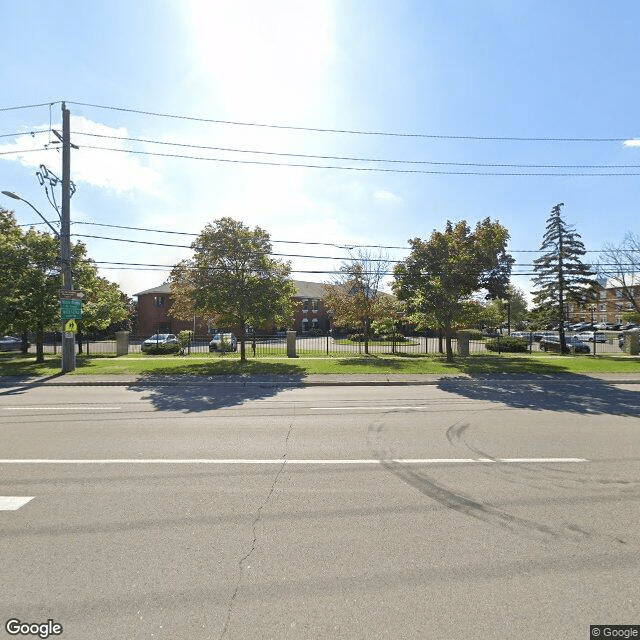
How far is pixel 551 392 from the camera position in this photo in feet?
41.4

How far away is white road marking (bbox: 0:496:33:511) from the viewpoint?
421cm

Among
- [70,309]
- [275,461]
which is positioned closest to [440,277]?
[275,461]

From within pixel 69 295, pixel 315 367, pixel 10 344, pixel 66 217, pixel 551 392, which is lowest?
pixel 551 392

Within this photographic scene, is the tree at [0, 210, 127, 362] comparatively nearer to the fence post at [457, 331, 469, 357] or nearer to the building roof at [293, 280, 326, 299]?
the fence post at [457, 331, 469, 357]

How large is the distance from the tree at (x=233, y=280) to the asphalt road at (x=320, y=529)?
33.1ft

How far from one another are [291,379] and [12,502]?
1139 centimetres

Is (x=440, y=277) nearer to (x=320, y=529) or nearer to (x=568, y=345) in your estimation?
(x=320, y=529)

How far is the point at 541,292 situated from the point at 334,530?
36064 millimetres

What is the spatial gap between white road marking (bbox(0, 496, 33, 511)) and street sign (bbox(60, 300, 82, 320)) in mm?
14592

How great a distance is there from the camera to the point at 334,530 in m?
3.79

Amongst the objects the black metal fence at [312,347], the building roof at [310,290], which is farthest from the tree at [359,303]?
the building roof at [310,290]

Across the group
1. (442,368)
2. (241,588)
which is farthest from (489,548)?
(442,368)

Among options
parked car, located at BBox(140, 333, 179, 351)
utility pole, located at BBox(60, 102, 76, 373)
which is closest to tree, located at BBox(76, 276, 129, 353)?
parked car, located at BBox(140, 333, 179, 351)

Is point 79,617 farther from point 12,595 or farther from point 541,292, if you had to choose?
point 541,292
